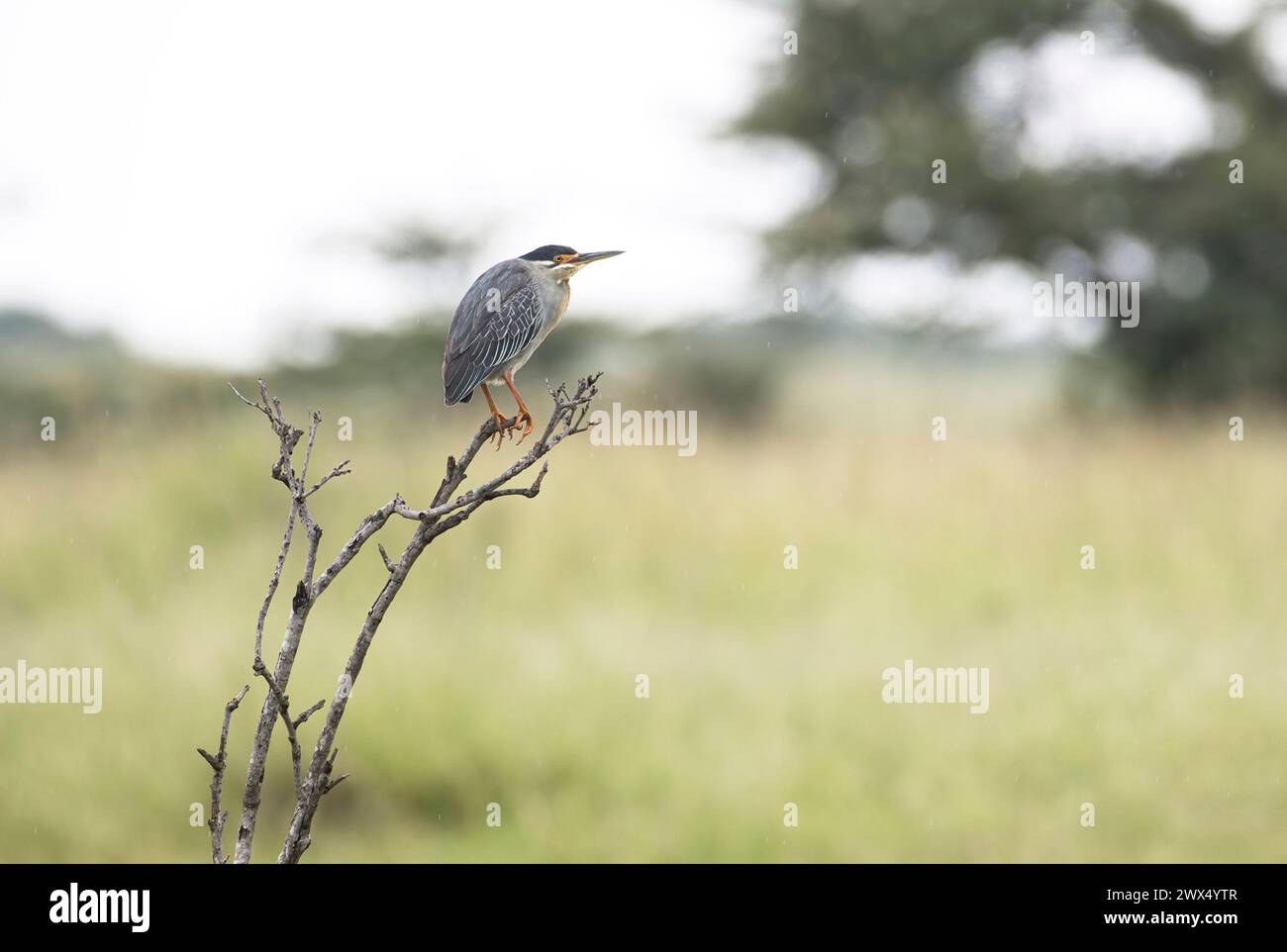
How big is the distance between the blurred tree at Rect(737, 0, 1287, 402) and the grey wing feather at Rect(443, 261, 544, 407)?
18.2 meters

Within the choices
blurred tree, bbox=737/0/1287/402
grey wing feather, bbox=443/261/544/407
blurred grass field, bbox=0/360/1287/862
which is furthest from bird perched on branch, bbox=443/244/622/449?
blurred tree, bbox=737/0/1287/402

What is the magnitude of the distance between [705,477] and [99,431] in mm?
6523

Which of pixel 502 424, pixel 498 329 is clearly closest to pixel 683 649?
pixel 498 329

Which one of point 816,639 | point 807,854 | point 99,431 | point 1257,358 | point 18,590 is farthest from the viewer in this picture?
point 1257,358

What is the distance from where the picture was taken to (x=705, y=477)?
11703mm

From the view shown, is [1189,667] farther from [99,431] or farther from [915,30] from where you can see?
[915,30]

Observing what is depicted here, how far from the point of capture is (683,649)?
841 centimetres

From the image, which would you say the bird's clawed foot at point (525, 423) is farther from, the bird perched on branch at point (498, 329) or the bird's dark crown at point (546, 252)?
the bird's dark crown at point (546, 252)

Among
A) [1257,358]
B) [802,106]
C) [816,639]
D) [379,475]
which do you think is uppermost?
[802,106]

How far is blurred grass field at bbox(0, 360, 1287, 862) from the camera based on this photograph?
667cm

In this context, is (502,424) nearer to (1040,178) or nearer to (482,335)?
(482,335)

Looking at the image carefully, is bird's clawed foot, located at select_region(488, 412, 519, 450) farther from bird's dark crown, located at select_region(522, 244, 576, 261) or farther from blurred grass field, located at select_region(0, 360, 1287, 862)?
blurred grass field, located at select_region(0, 360, 1287, 862)
